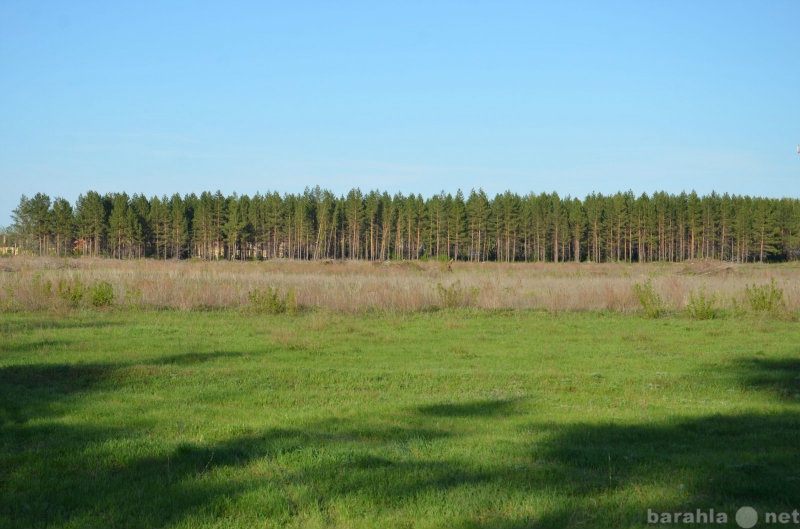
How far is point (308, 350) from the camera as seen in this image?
46.1ft

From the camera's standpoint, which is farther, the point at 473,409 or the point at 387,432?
the point at 473,409

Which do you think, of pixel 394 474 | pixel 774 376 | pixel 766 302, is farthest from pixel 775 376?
pixel 766 302

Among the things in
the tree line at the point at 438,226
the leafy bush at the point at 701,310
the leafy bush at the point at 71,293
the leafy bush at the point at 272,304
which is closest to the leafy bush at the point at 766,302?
the leafy bush at the point at 701,310

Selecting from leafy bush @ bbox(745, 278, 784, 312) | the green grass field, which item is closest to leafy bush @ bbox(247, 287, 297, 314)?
the green grass field

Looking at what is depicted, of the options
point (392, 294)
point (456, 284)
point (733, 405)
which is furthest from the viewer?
point (456, 284)

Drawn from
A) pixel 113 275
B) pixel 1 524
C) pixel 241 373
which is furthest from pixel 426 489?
pixel 113 275

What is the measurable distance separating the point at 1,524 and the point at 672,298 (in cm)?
2224

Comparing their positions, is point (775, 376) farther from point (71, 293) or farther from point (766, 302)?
point (71, 293)

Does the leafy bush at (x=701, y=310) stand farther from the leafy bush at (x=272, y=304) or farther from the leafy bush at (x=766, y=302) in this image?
the leafy bush at (x=272, y=304)

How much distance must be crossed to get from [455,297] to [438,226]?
83.0 m

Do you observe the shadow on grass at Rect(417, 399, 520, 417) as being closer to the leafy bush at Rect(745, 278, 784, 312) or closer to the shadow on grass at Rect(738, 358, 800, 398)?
the shadow on grass at Rect(738, 358, 800, 398)

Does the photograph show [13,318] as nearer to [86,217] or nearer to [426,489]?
[426,489]

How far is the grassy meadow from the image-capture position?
16.4ft

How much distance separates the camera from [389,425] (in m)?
7.61
